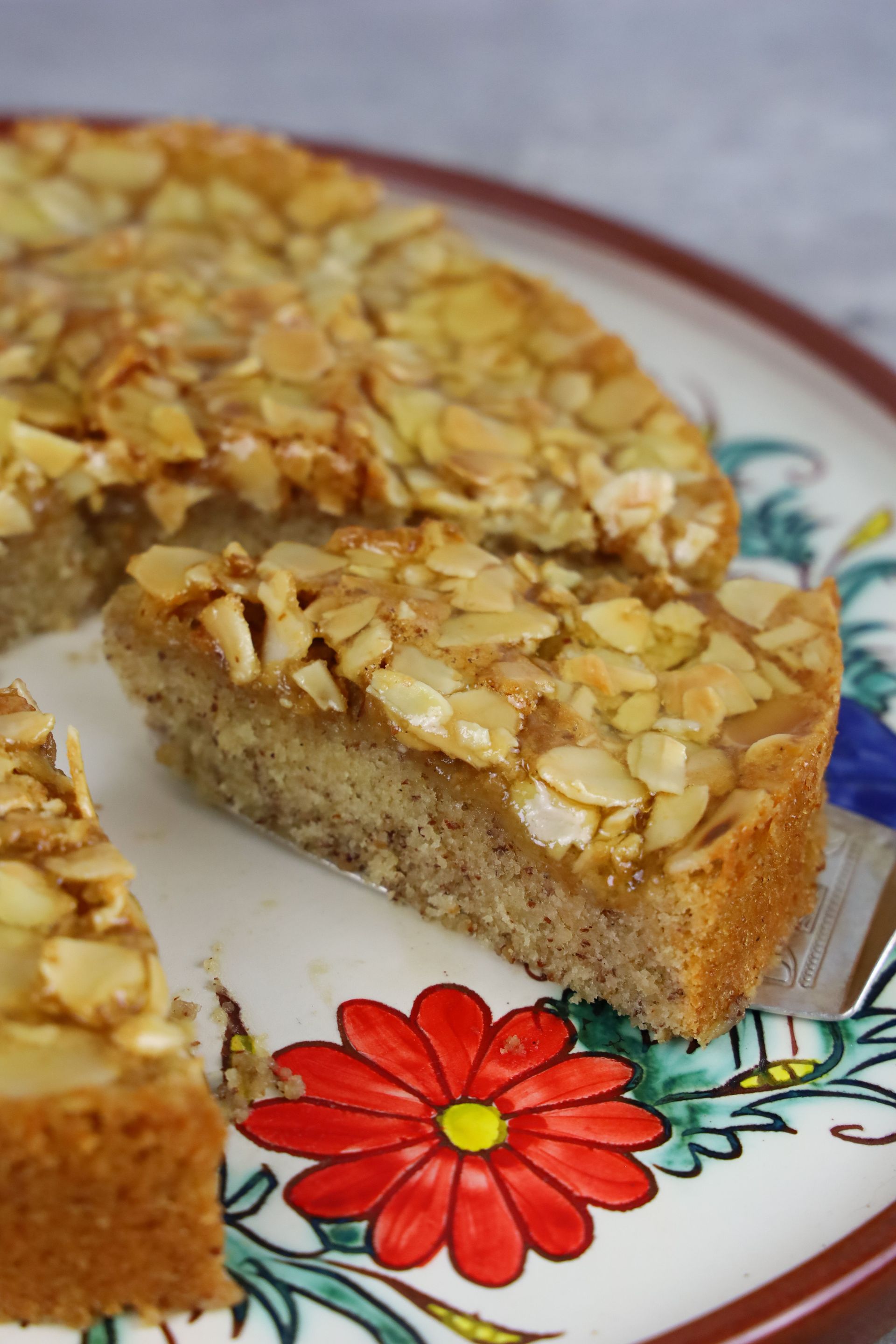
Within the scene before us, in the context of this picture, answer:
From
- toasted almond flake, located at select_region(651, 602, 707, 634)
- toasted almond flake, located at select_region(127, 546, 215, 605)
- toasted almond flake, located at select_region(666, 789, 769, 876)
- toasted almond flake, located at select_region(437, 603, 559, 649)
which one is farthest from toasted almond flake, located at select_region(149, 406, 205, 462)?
toasted almond flake, located at select_region(666, 789, 769, 876)

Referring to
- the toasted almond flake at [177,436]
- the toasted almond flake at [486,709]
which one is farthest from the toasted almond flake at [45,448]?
the toasted almond flake at [486,709]

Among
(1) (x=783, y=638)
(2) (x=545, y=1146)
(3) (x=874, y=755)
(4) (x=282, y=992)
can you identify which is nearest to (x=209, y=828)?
(4) (x=282, y=992)

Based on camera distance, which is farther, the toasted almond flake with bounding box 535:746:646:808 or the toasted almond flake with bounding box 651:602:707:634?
the toasted almond flake with bounding box 651:602:707:634

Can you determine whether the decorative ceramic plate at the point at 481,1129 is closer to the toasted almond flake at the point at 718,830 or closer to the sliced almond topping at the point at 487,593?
the toasted almond flake at the point at 718,830

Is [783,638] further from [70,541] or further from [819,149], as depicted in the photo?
[819,149]

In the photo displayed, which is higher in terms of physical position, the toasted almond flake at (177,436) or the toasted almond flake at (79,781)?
the toasted almond flake at (177,436)

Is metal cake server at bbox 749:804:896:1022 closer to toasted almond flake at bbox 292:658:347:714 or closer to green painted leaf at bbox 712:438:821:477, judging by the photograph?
toasted almond flake at bbox 292:658:347:714
